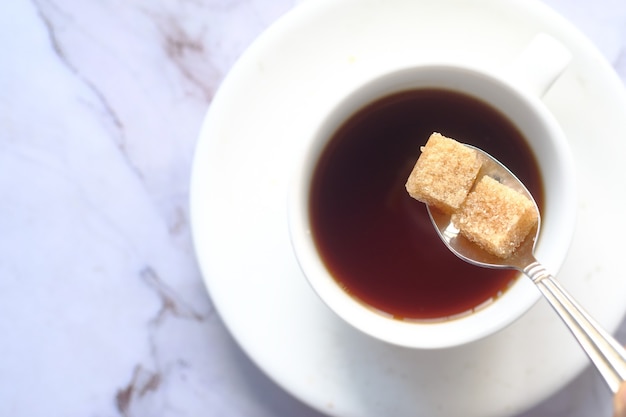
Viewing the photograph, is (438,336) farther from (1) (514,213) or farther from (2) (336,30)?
(2) (336,30)

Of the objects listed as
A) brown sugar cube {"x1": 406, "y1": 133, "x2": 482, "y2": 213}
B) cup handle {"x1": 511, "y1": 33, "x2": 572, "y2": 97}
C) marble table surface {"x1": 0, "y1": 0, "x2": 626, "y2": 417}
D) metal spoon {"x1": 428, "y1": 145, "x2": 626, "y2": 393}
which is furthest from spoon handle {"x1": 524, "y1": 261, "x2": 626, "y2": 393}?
marble table surface {"x1": 0, "y1": 0, "x2": 626, "y2": 417}

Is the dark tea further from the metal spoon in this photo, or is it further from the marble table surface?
the marble table surface

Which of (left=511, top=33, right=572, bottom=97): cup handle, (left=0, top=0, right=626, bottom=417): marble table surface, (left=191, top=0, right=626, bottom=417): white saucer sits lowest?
(left=0, top=0, right=626, bottom=417): marble table surface

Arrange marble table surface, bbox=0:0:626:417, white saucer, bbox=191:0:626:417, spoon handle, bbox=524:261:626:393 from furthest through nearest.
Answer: marble table surface, bbox=0:0:626:417 → white saucer, bbox=191:0:626:417 → spoon handle, bbox=524:261:626:393

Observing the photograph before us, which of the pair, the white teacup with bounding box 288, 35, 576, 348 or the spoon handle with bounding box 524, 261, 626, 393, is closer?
the spoon handle with bounding box 524, 261, 626, 393

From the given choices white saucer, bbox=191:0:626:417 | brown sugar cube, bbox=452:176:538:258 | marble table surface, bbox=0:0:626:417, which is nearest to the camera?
brown sugar cube, bbox=452:176:538:258

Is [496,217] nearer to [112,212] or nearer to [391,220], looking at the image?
[391,220]

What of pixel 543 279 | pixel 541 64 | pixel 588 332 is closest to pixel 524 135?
pixel 541 64
